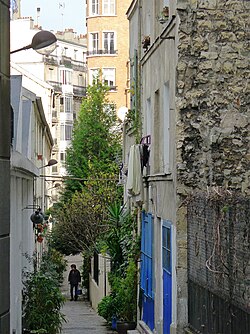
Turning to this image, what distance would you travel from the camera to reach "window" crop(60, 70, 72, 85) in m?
77.5

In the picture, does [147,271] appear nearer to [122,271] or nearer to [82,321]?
[122,271]

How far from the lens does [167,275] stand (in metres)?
16.7

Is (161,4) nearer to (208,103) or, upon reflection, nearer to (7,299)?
(208,103)

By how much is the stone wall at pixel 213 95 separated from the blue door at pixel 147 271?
4.32 metres

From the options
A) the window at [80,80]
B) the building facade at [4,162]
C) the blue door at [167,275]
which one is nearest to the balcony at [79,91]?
the window at [80,80]

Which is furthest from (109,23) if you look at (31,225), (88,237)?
(31,225)

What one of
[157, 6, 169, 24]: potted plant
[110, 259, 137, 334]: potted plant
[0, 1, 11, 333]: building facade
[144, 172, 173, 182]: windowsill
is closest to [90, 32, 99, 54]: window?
[110, 259, 137, 334]: potted plant

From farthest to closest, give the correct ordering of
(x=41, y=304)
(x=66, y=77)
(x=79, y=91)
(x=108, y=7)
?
(x=79, y=91)
(x=66, y=77)
(x=108, y=7)
(x=41, y=304)

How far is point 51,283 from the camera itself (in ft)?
67.9

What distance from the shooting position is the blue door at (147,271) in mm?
19391

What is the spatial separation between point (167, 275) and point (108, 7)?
150 feet

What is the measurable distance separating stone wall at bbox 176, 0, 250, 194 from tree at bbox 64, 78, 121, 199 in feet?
113

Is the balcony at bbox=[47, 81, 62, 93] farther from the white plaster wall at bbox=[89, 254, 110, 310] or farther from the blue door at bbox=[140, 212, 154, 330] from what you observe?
the blue door at bbox=[140, 212, 154, 330]

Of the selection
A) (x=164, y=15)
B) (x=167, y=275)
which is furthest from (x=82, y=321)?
(x=164, y=15)
